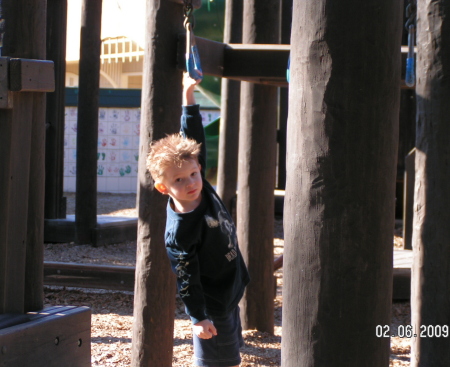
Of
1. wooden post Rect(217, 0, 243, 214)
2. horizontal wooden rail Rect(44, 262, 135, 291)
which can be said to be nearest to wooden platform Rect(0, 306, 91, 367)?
horizontal wooden rail Rect(44, 262, 135, 291)

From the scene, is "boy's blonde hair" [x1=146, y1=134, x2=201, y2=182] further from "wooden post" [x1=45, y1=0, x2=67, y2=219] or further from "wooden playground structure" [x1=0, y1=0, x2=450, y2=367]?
"wooden post" [x1=45, y1=0, x2=67, y2=219]

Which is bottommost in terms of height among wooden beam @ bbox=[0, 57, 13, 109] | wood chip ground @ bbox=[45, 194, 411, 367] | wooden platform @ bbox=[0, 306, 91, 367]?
wood chip ground @ bbox=[45, 194, 411, 367]

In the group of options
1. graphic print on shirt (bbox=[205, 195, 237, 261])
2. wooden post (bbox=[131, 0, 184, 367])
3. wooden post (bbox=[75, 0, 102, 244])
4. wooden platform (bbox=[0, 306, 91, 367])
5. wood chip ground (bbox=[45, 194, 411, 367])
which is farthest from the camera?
wooden post (bbox=[75, 0, 102, 244])

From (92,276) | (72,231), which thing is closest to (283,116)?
(72,231)

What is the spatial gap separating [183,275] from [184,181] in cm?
39

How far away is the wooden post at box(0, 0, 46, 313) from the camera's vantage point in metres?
2.83

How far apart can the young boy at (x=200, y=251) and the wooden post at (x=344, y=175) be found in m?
0.97

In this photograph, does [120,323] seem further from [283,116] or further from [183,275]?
[283,116]

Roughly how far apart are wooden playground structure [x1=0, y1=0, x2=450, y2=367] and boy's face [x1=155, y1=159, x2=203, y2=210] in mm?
623

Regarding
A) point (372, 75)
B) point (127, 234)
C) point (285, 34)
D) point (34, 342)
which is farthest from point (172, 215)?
point (285, 34)

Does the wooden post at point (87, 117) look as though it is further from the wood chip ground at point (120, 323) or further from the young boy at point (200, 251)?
the young boy at point (200, 251)

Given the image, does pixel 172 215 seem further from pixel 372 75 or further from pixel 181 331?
pixel 181 331

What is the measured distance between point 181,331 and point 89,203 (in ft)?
11.3

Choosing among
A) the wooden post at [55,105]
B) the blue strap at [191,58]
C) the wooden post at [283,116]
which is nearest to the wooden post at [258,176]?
the blue strap at [191,58]
